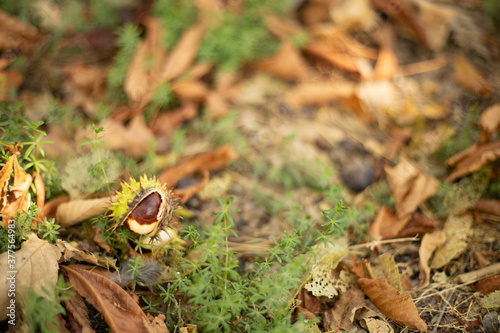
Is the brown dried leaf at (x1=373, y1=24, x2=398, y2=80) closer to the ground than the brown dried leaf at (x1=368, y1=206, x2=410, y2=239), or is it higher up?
higher up

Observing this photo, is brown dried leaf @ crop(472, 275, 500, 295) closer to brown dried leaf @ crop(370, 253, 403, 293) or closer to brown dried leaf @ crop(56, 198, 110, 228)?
brown dried leaf @ crop(370, 253, 403, 293)

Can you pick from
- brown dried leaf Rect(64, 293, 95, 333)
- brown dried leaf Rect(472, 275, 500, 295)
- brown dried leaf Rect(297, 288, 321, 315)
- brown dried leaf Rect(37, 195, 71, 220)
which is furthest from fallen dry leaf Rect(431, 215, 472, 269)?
brown dried leaf Rect(37, 195, 71, 220)

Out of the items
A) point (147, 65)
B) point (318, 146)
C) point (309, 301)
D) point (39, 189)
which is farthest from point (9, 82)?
point (309, 301)

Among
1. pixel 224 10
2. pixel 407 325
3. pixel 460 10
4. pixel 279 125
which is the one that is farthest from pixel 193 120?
pixel 460 10

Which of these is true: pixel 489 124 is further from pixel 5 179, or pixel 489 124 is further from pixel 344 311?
pixel 5 179

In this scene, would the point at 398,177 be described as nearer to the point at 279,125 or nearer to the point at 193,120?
the point at 279,125

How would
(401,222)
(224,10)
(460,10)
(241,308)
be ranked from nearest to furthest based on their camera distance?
(241,308)
(401,222)
(224,10)
(460,10)
